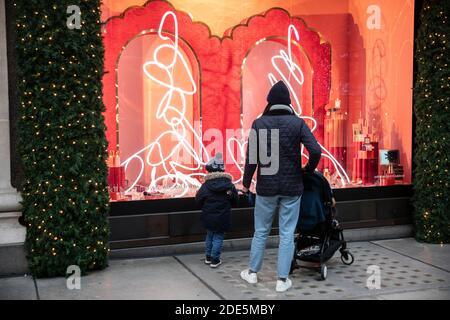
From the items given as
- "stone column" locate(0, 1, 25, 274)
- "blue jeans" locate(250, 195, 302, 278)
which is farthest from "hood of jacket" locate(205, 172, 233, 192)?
"stone column" locate(0, 1, 25, 274)

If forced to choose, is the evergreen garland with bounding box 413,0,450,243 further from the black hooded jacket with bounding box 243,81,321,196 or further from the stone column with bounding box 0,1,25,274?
the stone column with bounding box 0,1,25,274

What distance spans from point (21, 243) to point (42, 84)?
5.88ft

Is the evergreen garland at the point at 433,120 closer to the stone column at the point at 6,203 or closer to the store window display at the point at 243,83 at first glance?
the store window display at the point at 243,83

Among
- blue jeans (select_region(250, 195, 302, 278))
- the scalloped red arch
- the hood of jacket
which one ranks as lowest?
blue jeans (select_region(250, 195, 302, 278))

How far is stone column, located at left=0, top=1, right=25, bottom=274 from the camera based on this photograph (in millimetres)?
6008

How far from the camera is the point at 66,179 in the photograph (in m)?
5.93

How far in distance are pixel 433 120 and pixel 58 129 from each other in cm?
496

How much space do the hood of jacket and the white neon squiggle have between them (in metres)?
1.36

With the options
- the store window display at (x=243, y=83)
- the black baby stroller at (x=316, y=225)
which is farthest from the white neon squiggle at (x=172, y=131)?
the black baby stroller at (x=316, y=225)

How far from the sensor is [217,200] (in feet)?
20.7
